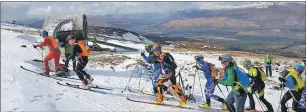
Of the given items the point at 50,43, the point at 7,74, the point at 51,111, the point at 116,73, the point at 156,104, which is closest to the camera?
the point at 51,111

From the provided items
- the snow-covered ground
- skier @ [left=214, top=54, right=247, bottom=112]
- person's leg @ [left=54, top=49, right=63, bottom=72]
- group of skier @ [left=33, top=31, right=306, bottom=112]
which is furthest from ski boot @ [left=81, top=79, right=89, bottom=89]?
skier @ [left=214, top=54, right=247, bottom=112]

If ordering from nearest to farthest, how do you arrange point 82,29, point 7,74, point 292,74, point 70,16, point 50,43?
1. point 292,74
2. point 7,74
3. point 50,43
4. point 70,16
5. point 82,29

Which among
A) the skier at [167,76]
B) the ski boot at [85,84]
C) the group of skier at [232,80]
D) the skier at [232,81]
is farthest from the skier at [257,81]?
the ski boot at [85,84]

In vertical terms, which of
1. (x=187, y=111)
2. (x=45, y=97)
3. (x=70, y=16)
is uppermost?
(x=70, y=16)

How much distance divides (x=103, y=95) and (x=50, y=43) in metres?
4.92

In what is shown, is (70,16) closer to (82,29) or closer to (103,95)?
(82,29)

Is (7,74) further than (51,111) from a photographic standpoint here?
Yes

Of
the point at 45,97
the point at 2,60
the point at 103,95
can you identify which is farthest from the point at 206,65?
the point at 2,60

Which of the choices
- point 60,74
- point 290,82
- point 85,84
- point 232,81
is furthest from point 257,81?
point 60,74

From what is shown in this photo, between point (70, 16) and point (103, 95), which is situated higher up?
point (70, 16)

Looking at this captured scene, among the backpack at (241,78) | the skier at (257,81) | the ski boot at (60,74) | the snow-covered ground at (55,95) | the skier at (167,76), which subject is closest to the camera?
the snow-covered ground at (55,95)

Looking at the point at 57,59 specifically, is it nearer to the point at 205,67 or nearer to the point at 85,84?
the point at 85,84

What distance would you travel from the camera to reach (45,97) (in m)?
12.3

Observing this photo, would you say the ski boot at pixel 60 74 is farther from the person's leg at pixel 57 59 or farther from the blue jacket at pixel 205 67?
the blue jacket at pixel 205 67
